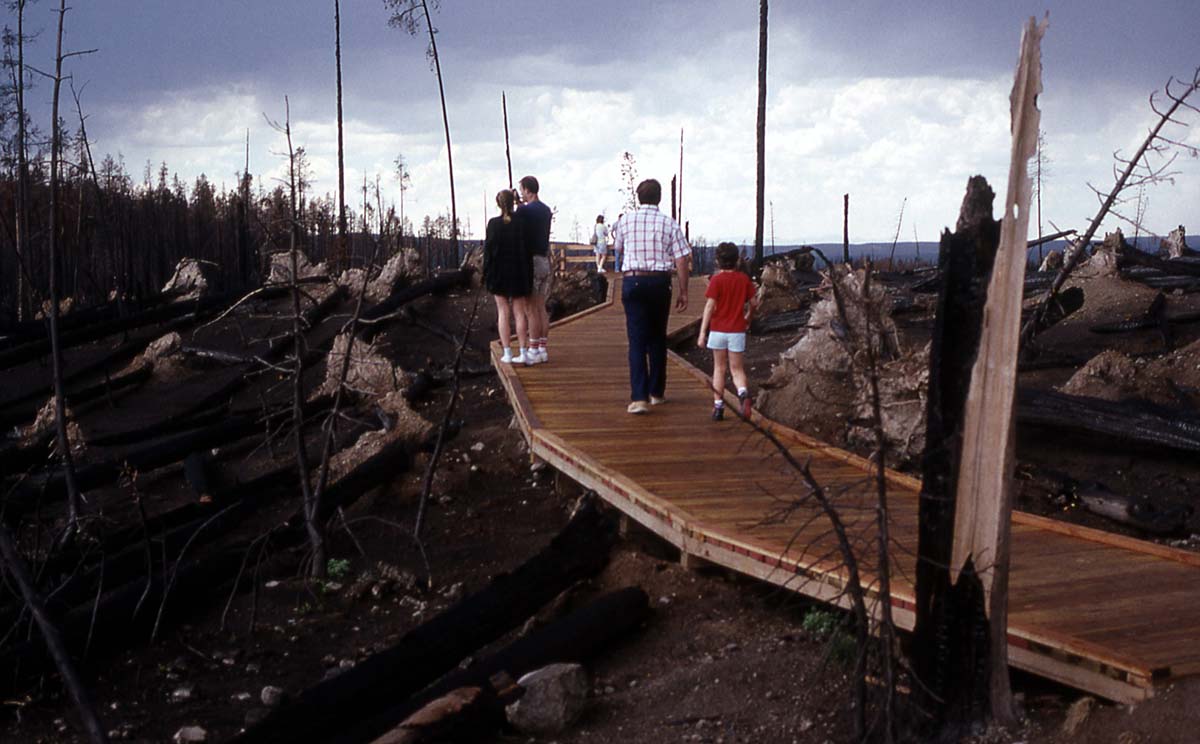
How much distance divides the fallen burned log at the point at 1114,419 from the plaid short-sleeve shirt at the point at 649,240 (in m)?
3.13

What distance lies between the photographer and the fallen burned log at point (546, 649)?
21.4ft

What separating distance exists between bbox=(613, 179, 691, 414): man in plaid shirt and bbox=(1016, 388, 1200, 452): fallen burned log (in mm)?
3065

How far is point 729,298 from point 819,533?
10.5 feet

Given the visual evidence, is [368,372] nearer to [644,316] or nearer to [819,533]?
[644,316]

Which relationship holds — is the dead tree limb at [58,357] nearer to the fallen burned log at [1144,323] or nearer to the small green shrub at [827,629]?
the small green shrub at [827,629]

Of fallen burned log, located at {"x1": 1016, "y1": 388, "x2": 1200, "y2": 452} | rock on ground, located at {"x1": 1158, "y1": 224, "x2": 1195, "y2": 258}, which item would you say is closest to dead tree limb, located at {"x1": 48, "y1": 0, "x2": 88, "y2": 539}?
fallen burned log, located at {"x1": 1016, "y1": 388, "x2": 1200, "y2": 452}

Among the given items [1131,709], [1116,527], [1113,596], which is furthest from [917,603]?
[1116,527]

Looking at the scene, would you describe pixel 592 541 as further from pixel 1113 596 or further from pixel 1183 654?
pixel 1183 654

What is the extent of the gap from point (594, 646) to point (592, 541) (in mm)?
1544

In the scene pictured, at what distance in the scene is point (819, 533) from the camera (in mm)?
6984

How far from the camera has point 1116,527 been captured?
9.27 m

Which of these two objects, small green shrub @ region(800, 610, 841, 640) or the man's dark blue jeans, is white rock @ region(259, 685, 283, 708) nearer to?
small green shrub @ region(800, 610, 841, 640)

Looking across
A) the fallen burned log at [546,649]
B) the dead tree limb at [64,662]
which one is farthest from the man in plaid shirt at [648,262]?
the dead tree limb at [64,662]

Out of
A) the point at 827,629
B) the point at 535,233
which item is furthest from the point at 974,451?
the point at 535,233
